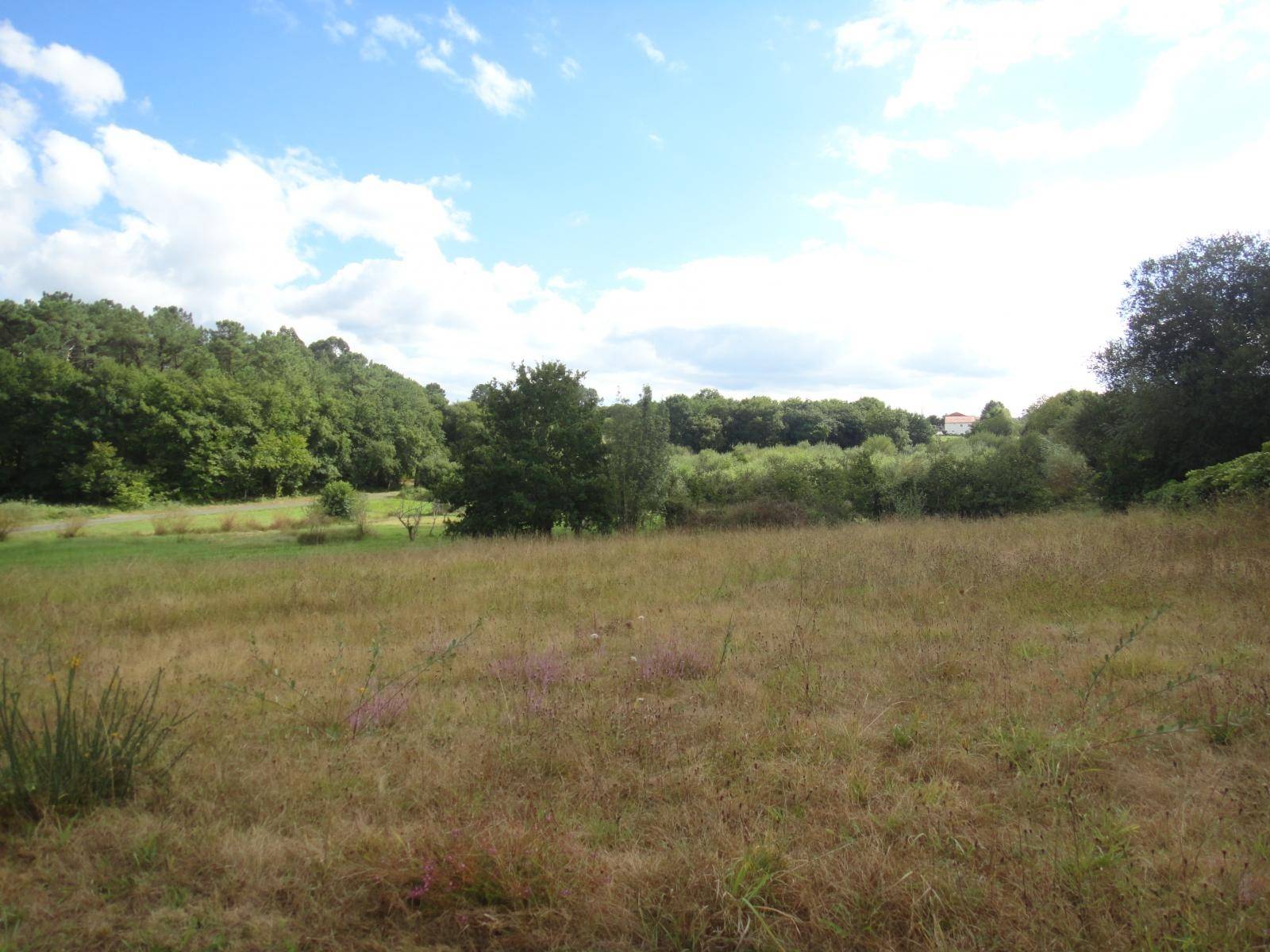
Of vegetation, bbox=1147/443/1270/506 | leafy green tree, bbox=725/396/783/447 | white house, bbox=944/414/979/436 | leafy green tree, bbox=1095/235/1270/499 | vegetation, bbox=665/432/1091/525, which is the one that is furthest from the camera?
white house, bbox=944/414/979/436

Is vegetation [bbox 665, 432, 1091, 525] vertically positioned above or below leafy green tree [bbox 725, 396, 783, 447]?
below

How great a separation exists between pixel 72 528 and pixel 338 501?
11251 millimetres

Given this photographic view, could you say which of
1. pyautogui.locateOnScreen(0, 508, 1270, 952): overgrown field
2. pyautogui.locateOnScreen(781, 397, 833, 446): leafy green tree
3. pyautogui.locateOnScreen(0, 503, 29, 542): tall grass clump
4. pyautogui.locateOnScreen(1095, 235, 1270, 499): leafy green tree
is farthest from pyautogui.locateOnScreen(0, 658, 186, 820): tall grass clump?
pyautogui.locateOnScreen(781, 397, 833, 446): leafy green tree

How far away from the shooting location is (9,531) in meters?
27.1

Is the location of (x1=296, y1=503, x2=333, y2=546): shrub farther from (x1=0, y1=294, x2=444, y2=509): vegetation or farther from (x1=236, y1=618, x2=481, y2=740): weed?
(x1=236, y1=618, x2=481, y2=740): weed

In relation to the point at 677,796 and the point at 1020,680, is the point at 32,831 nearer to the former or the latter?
the point at 677,796

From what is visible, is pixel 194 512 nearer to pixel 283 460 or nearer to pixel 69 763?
pixel 283 460

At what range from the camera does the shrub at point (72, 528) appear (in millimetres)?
27900

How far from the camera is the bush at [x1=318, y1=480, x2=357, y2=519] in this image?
35.6 meters

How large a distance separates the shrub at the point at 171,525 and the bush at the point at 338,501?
20.9ft

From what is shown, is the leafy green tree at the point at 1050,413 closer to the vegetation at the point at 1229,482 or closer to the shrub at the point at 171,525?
the vegetation at the point at 1229,482

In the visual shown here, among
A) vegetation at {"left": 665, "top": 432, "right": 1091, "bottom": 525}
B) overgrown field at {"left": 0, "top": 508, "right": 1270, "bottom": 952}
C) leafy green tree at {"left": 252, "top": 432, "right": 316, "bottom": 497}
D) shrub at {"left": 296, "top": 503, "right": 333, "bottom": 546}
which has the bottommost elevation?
shrub at {"left": 296, "top": 503, "right": 333, "bottom": 546}

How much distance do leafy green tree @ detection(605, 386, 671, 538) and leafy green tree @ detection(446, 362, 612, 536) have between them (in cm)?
66

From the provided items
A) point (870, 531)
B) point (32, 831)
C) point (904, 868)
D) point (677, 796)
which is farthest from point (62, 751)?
point (870, 531)
